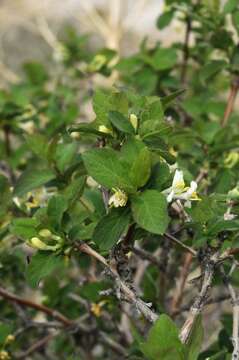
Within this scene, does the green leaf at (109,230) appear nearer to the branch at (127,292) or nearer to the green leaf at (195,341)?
the branch at (127,292)

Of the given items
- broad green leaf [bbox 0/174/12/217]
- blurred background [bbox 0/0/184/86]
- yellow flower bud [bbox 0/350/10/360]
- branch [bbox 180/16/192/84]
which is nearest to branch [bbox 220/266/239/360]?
broad green leaf [bbox 0/174/12/217]

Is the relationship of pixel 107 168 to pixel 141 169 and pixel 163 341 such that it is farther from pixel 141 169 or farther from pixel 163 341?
pixel 163 341

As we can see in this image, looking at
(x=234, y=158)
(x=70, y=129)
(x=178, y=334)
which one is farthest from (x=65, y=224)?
(x=234, y=158)

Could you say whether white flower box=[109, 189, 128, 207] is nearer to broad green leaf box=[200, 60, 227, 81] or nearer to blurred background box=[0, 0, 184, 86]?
broad green leaf box=[200, 60, 227, 81]

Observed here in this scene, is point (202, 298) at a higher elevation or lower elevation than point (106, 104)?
lower

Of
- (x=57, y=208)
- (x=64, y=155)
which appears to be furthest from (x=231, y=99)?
(x=57, y=208)
